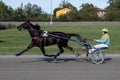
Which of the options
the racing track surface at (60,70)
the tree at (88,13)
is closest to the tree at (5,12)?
the tree at (88,13)

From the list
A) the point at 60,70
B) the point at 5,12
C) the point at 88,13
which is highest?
the point at 60,70

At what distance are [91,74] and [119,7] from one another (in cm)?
12528

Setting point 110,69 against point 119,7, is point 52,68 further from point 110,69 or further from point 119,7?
point 119,7

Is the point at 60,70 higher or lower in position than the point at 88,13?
higher

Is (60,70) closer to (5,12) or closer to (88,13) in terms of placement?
(5,12)

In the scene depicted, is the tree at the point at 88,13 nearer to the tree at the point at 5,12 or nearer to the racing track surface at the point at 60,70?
the tree at the point at 5,12

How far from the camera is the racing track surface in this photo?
12.4 m

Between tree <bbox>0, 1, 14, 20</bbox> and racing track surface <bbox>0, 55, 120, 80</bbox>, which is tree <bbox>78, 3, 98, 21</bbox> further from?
racing track surface <bbox>0, 55, 120, 80</bbox>

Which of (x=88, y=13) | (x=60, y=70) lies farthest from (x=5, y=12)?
(x=60, y=70)

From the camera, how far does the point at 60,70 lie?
1433 cm

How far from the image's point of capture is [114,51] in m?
22.2

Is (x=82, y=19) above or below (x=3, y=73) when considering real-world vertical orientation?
below

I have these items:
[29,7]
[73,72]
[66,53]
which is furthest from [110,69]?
[29,7]

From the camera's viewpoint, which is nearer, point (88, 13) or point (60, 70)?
point (60, 70)
